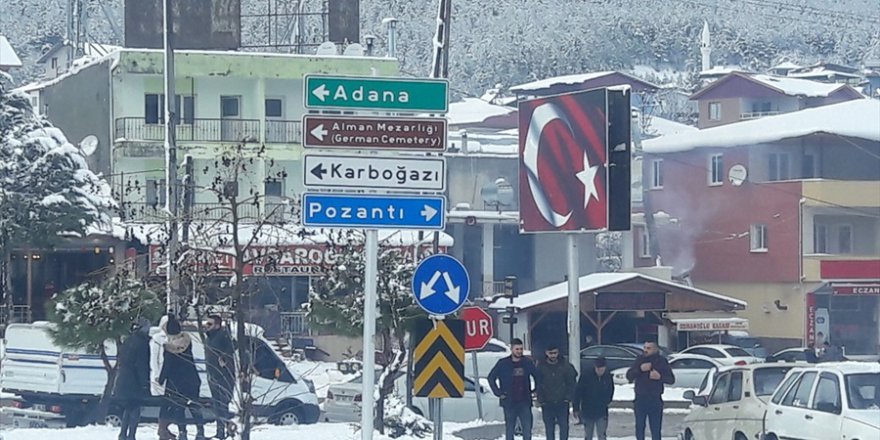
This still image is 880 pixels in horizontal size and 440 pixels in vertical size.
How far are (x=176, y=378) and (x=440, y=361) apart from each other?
4757 mm

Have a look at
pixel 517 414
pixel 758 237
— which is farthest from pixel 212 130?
pixel 517 414

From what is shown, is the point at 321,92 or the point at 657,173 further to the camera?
the point at 657,173

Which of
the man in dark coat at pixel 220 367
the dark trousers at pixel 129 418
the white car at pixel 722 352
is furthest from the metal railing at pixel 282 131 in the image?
the man in dark coat at pixel 220 367

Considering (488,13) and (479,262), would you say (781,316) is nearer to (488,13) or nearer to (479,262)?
(479,262)

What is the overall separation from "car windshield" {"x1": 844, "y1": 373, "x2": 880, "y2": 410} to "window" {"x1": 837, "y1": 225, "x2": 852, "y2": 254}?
3464 centimetres

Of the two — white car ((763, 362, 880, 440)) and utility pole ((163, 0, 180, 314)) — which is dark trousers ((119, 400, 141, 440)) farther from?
white car ((763, 362, 880, 440))

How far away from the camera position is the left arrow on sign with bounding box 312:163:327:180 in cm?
1055

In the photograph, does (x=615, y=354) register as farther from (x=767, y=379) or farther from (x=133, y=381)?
(x=133, y=381)

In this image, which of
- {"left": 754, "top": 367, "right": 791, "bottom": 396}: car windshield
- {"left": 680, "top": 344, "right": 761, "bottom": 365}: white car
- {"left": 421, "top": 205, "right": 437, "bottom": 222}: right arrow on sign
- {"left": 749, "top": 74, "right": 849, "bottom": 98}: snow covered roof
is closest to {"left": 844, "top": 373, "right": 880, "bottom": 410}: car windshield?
{"left": 754, "top": 367, "right": 791, "bottom": 396}: car windshield

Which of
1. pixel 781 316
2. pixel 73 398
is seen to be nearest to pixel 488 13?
pixel 781 316

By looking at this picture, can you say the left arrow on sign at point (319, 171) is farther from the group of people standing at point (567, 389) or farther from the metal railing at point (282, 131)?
the metal railing at point (282, 131)

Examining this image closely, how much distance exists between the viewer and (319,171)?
34.7ft

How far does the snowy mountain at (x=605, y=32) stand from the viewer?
105 meters

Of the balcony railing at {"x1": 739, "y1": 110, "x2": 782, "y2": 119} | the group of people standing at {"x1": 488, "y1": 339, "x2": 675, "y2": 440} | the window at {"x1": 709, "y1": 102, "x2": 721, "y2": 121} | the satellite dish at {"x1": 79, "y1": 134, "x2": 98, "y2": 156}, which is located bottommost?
the group of people standing at {"x1": 488, "y1": 339, "x2": 675, "y2": 440}
